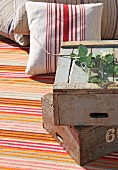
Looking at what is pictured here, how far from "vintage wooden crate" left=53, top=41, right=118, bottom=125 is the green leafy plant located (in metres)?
0.02

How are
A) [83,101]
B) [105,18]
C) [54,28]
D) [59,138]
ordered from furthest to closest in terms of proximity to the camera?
[105,18] < [54,28] < [59,138] < [83,101]

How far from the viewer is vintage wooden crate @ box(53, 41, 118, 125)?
4.44ft

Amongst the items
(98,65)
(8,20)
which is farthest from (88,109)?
(8,20)

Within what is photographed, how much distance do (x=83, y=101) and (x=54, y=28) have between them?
2.16ft

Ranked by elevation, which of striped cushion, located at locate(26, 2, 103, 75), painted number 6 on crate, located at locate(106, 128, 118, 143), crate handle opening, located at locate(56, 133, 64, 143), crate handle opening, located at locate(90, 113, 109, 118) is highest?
striped cushion, located at locate(26, 2, 103, 75)

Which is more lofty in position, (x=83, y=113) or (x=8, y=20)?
(x=8, y=20)

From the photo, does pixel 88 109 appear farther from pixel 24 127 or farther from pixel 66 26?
pixel 66 26

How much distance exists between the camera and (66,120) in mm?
1400

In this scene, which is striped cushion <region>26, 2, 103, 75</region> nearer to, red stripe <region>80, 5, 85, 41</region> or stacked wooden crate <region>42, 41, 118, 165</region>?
red stripe <region>80, 5, 85, 41</region>

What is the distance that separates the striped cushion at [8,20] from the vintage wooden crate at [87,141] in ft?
2.33

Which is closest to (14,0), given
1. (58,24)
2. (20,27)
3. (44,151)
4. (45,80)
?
(20,27)

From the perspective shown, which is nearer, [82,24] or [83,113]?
[83,113]

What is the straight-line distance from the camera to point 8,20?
216 centimetres

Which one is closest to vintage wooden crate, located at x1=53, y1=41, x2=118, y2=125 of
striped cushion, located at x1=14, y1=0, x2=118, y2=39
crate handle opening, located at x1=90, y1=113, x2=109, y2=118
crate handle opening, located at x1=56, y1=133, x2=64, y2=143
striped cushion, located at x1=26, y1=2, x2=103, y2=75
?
crate handle opening, located at x1=90, y1=113, x2=109, y2=118
